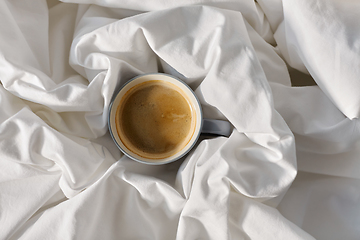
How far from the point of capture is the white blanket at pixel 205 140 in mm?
639

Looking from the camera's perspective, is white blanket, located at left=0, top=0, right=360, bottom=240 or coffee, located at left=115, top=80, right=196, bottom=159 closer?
white blanket, located at left=0, top=0, right=360, bottom=240

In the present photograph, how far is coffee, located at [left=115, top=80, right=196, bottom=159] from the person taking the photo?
2.49 feet

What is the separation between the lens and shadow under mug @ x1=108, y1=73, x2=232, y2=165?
71 centimetres

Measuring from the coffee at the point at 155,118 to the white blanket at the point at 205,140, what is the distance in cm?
5

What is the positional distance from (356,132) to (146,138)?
0.45 m

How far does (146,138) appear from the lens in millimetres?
768

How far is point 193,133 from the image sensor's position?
0.74 metres

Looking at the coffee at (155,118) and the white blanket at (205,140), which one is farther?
the coffee at (155,118)

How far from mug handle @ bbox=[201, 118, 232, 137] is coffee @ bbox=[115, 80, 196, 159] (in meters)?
0.04

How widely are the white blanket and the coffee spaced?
51mm

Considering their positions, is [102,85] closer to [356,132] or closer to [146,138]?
[146,138]

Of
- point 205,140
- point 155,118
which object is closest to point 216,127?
point 205,140

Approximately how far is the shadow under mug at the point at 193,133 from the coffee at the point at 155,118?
13mm

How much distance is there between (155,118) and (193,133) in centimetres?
10
